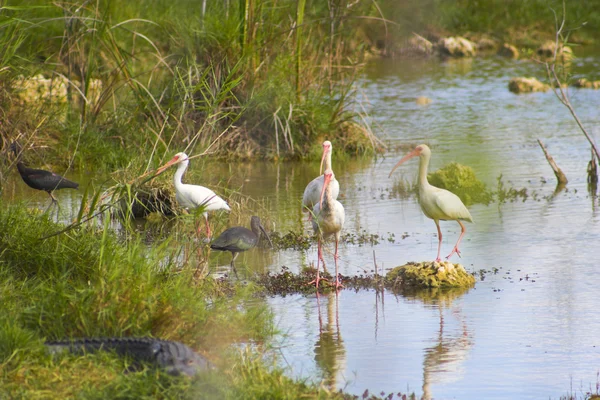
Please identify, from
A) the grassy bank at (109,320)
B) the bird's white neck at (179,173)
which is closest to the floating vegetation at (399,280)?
the grassy bank at (109,320)

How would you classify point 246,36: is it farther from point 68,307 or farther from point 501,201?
point 68,307

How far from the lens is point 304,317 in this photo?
7.34 meters

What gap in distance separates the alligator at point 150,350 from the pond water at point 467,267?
0.97 meters

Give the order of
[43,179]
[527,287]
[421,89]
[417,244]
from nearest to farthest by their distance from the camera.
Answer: [527,287] < [417,244] < [43,179] < [421,89]

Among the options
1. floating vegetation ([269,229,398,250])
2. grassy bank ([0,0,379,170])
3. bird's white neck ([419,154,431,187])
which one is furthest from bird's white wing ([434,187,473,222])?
grassy bank ([0,0,379,170])

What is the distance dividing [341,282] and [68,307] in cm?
297

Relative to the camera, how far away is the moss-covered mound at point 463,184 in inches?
468

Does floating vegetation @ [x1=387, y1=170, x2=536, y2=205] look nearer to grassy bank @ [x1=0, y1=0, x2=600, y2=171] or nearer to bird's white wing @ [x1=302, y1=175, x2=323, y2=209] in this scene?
grassy bank @ [x1=0, y1=0, x2=600, y2=171]

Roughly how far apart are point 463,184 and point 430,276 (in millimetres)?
4219

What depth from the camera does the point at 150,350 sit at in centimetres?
532

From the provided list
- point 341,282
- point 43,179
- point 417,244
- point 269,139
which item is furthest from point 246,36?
point 341,282

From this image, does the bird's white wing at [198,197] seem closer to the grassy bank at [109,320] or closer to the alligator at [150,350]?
the grassy bank at [109,320]

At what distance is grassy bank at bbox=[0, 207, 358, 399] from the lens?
5117mm

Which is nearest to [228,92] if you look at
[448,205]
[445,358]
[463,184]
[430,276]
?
[463,184]
